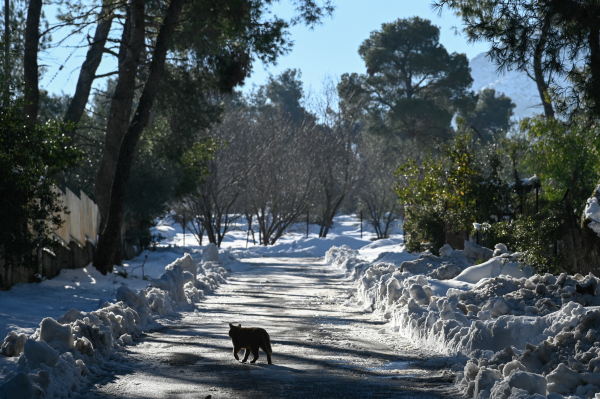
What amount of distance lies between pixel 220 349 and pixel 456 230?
14.6 metres

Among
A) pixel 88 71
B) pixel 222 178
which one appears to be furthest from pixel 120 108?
pixel 222 178

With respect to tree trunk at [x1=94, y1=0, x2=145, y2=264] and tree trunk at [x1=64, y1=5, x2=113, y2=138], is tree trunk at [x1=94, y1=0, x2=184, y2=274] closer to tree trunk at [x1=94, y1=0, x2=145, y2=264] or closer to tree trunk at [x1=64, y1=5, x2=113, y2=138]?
tree trunk at [x1=94, y1=0, x2=145, y2=264]

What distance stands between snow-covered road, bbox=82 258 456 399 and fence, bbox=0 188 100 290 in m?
3.34

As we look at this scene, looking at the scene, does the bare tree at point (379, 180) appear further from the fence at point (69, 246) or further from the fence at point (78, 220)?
the fence at point (69, 246)

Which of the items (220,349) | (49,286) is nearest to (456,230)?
(49,286)

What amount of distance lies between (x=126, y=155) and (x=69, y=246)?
2.59 meters

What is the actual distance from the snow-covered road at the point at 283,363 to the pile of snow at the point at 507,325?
0.34 metres

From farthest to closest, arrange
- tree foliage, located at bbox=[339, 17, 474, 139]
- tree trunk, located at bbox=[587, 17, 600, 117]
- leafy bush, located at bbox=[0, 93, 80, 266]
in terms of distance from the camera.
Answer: tree foliage, located at bbox=[339, 17, 474, 139] → tree trunk, located at bbox=[587, 17, 600, 117] → leafy bush, located at bbox=[0, 93, 80, 266]

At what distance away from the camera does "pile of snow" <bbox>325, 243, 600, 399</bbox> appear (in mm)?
5062

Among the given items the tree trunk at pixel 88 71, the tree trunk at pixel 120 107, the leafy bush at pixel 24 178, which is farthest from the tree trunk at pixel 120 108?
the leafy bush at pixel 24 178

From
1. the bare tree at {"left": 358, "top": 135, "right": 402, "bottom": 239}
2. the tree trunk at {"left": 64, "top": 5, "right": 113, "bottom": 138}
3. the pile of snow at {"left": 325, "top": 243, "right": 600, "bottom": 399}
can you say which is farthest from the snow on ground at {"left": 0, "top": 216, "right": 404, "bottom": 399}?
the bare tree at {"left": 358, "top": 135, "right": 402, "bottom": 239}

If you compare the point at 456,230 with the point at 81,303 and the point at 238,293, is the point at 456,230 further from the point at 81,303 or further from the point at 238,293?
the point at 81,303

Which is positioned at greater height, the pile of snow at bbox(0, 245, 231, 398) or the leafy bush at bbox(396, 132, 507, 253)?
the leafy bush at bbox(396, 132, 507, 253)

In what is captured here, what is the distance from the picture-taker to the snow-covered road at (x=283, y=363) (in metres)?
5.60
